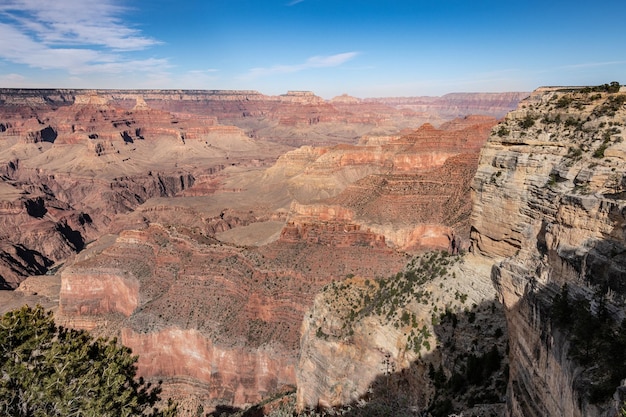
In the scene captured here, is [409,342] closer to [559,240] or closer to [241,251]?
[559,240]

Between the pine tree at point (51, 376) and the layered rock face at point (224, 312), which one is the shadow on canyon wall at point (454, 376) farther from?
the layered rock face at point (224, 312)

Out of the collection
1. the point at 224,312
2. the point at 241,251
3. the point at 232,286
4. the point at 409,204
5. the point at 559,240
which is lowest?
the point at 224,312

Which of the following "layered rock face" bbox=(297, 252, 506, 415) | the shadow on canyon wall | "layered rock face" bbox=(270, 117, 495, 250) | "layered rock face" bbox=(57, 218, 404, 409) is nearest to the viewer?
the shadow on canyon wall

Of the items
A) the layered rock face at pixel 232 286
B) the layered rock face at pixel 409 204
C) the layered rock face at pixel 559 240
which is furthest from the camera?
the layered rock face at pixel 409 204

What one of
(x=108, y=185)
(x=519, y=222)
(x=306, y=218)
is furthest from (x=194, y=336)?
(x=108, y=185)

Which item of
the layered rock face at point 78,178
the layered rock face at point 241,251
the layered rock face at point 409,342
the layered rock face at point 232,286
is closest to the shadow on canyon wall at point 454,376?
the layered rock face at point 409,342

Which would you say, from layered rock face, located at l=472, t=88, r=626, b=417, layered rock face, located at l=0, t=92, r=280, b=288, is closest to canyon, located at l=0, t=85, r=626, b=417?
layered rock face, located at l=472, t=88, r=626, b=417

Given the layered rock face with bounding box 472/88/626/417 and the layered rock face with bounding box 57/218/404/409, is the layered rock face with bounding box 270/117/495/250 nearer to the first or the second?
the layered rock face with bounding box 57/218/404/409

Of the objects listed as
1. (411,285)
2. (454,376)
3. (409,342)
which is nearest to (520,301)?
(454,376)
